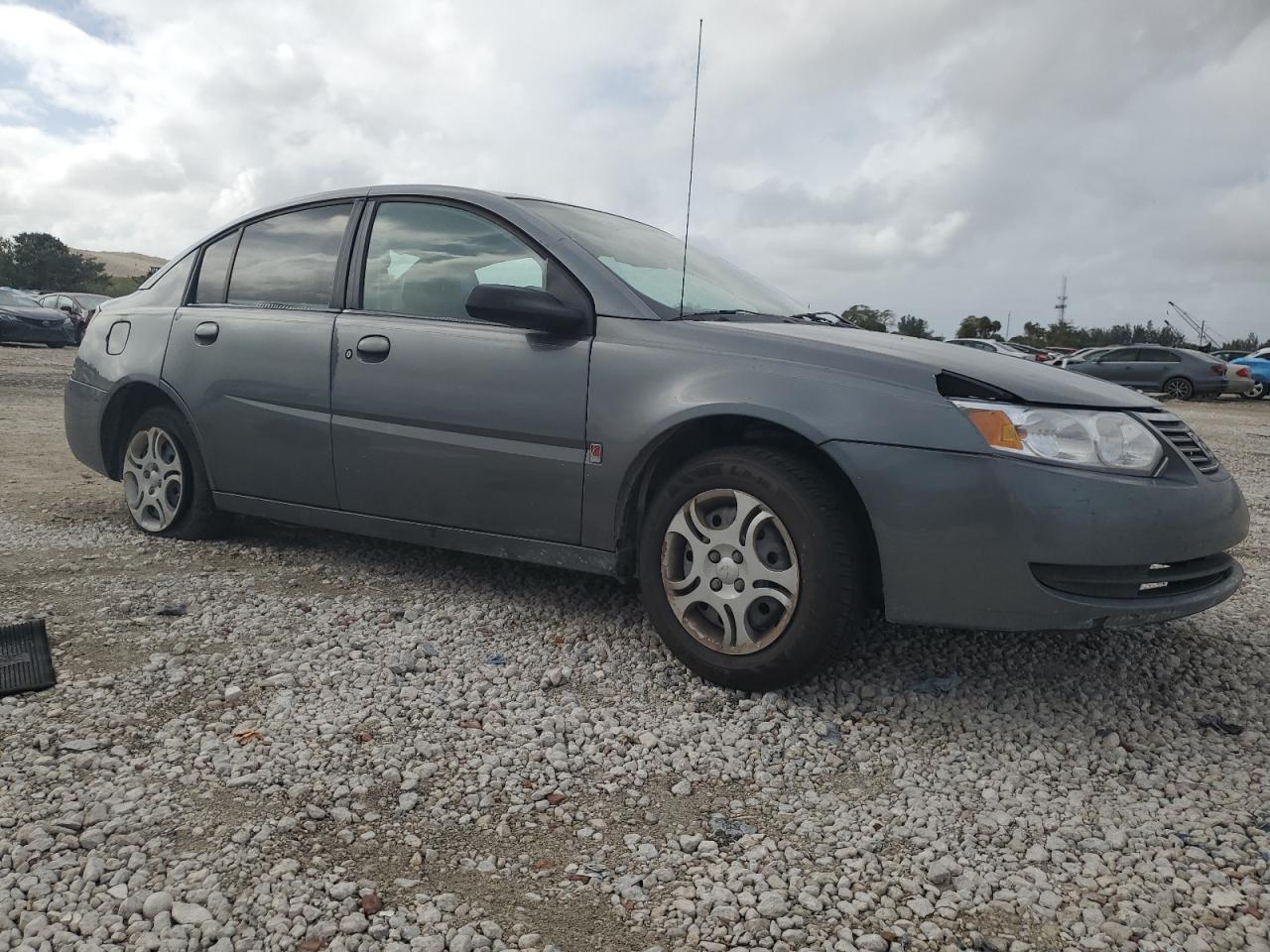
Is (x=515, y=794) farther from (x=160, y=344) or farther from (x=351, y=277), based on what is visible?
(x=160, y=344)

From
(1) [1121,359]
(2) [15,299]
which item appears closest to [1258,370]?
(1) [1121,359]

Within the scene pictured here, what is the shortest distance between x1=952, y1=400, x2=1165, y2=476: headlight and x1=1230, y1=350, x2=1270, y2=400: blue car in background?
72.4 ft

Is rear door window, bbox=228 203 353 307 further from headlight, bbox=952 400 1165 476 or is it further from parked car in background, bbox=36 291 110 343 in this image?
parked car in background, bbox=36 291 110 343

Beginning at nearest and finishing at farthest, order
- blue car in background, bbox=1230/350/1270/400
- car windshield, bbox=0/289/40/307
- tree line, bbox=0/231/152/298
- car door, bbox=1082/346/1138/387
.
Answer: car door, bbox=1082/346/1138/387 < blue car in background, bbox=1230/350/1270/400 < car windshield, bbox=0/289/40/307 < tree line, bbox=0/231/152/298

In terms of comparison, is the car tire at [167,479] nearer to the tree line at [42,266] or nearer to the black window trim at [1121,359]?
the black window trim at [1121,359]

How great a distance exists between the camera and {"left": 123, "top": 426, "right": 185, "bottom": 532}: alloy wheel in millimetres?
4695

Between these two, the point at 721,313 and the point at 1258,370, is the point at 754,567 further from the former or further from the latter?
the point at 1258,370

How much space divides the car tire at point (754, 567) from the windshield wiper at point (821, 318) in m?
0.99

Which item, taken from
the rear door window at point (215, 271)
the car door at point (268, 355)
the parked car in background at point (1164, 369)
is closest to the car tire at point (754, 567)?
the car door at point (268, 355)

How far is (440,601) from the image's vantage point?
156 inches

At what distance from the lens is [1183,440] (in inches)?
123

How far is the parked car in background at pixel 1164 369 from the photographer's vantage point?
20844 millimetres

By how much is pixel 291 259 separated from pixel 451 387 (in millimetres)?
1269

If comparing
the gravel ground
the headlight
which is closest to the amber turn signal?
the headlight
